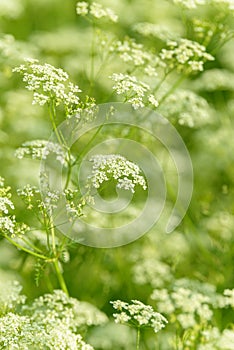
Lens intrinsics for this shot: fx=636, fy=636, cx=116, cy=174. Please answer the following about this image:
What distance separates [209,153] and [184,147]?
1.49 feet

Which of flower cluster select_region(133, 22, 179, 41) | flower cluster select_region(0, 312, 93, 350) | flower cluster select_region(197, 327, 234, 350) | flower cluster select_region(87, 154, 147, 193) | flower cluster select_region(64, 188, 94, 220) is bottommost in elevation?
flower cluster select_region(197, 327, 234, 350)

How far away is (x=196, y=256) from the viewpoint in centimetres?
662

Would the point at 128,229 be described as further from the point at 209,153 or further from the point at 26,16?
the point at 26,16

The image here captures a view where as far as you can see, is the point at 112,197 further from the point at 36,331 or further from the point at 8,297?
the point at 36,331

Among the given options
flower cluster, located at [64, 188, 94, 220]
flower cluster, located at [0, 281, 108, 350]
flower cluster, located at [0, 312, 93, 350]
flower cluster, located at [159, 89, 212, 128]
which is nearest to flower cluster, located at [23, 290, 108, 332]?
flower cluster, located at [0, 281, 108, 350]

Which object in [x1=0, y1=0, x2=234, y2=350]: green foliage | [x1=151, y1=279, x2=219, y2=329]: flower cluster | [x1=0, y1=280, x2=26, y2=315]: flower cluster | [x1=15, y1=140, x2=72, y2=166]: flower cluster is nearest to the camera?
[x1=0, y1=0, x2=234, y2=350]: green foliage

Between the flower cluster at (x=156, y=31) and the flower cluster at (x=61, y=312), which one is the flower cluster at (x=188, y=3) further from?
the flower cluster at (x=61, y=312)

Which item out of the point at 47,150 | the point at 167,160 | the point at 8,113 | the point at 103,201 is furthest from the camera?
the point at 167,160

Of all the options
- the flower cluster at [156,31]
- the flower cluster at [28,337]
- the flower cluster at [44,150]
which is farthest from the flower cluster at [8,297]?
the flower cluster at [156,31]

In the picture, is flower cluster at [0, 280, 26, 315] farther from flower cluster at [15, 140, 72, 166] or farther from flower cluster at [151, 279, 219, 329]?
flower cluster at [151, 279, 219, 329]

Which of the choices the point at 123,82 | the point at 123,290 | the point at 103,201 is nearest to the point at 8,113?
the point at 103,201

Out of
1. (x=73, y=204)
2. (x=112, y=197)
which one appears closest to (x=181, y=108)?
(x=112, y=197)

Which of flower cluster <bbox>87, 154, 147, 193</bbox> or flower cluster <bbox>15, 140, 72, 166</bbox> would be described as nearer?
flower cluster <bbox>87, 154, 147, 193</bbox>

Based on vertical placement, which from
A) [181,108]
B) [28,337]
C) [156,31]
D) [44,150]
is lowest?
[28,337]
